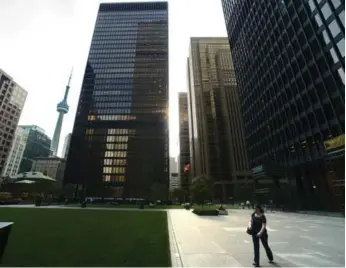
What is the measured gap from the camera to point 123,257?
7613mm

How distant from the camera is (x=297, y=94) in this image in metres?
44.7

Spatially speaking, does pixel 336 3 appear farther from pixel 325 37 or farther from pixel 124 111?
pixel 124 111

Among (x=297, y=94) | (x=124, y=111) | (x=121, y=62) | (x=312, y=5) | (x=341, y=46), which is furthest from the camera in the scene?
(x=121, y=62)

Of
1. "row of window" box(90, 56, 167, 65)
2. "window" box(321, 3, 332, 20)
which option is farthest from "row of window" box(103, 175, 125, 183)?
"window" box(321, 3, 332, 20)

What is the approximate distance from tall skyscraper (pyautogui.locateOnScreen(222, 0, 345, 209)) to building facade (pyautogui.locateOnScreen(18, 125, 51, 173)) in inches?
6400

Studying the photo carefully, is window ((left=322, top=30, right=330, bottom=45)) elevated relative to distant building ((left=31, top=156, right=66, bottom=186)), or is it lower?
lower

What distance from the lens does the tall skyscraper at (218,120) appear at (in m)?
120

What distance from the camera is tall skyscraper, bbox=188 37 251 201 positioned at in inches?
4729

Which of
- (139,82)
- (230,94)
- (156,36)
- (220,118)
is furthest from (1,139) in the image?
(230,94)

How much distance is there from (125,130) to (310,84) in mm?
86185

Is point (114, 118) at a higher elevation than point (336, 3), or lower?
higher

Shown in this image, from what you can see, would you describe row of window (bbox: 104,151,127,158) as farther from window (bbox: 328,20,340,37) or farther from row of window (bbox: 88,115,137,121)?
window (bbox: 328,20,340,37)

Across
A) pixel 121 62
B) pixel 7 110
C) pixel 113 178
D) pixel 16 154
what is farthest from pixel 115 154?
pixel 16 154

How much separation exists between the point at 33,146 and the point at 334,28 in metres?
195
